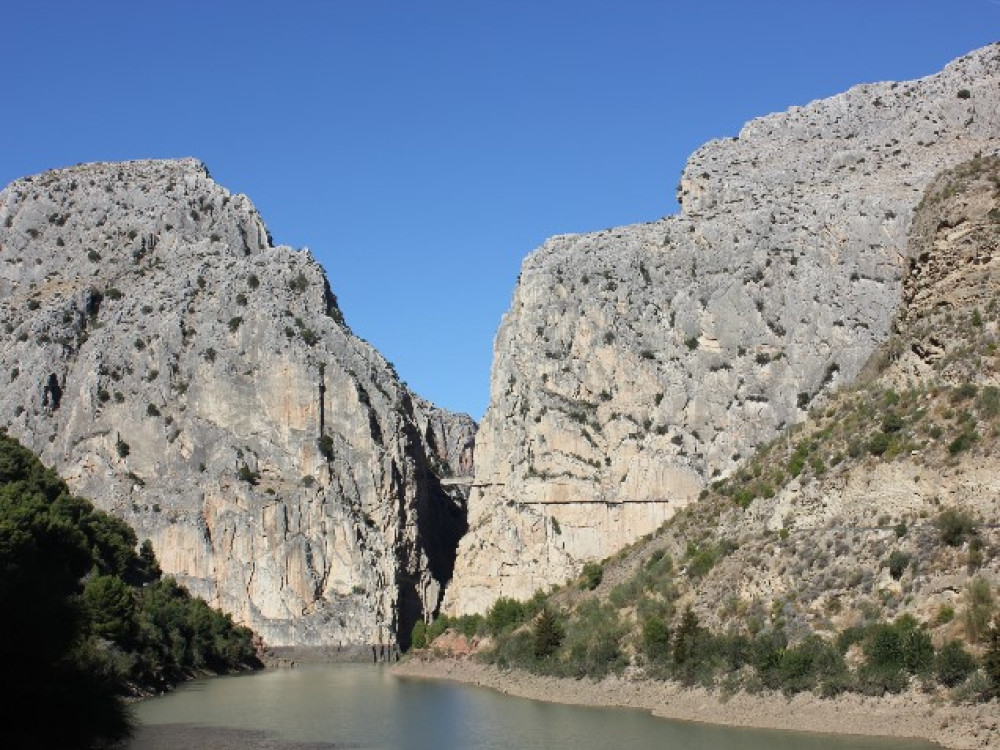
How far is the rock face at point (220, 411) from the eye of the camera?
365ft

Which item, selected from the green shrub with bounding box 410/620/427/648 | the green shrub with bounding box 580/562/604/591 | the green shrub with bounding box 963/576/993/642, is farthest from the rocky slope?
the green shrub with bounding box 410/620/427/648

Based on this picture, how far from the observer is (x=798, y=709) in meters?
46.8

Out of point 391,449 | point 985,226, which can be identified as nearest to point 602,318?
point 391,449

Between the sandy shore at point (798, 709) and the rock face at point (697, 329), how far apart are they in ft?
83.6

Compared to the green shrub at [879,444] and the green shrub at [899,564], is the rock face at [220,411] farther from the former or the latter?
the green shrub at [899,564]

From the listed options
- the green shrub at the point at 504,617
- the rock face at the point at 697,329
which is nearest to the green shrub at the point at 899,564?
the green shrub at the point at 504,617

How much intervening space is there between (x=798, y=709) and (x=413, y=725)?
18.6m

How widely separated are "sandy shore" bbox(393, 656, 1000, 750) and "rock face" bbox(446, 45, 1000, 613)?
1003 inches

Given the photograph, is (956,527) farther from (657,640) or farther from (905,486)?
(657,640)

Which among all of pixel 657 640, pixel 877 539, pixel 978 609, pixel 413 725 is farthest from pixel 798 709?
pixel 413 725

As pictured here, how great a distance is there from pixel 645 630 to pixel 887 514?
1463 cm

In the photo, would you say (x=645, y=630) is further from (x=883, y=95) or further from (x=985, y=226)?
(x=883, y=95)

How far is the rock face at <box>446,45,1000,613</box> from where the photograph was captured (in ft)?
296

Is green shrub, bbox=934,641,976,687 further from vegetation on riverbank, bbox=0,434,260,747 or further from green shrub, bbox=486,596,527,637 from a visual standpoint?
green shrub, bbox=486,596,527,637
